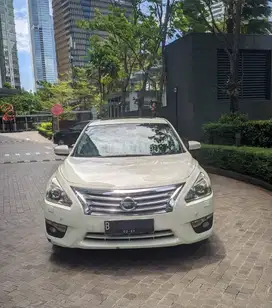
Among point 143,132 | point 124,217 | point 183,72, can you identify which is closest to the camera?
point 124,217

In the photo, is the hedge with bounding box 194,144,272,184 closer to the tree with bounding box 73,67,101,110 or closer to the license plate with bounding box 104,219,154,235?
the license plate with bounding box 104,219,154,235

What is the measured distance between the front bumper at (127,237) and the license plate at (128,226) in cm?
4

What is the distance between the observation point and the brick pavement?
2.79 meters

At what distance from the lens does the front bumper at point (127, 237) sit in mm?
3162

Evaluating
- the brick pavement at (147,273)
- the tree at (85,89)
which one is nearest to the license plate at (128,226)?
the brick pavement at (147,273)

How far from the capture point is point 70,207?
3.24 meters

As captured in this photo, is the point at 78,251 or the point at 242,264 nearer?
the point at 242,264

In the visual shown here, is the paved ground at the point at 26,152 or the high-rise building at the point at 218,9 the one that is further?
the paved ground at the point at 26,152

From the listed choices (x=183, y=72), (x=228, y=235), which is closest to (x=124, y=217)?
(x=228, y=235)

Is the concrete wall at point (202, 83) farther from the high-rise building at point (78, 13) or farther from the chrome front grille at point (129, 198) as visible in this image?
the chrome front grille at point (129, 198)

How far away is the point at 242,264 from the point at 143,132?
2.17m

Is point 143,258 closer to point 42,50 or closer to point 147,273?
point 147,273

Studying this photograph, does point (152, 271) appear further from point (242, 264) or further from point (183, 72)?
point (183, 72)

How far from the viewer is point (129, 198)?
315 cm
